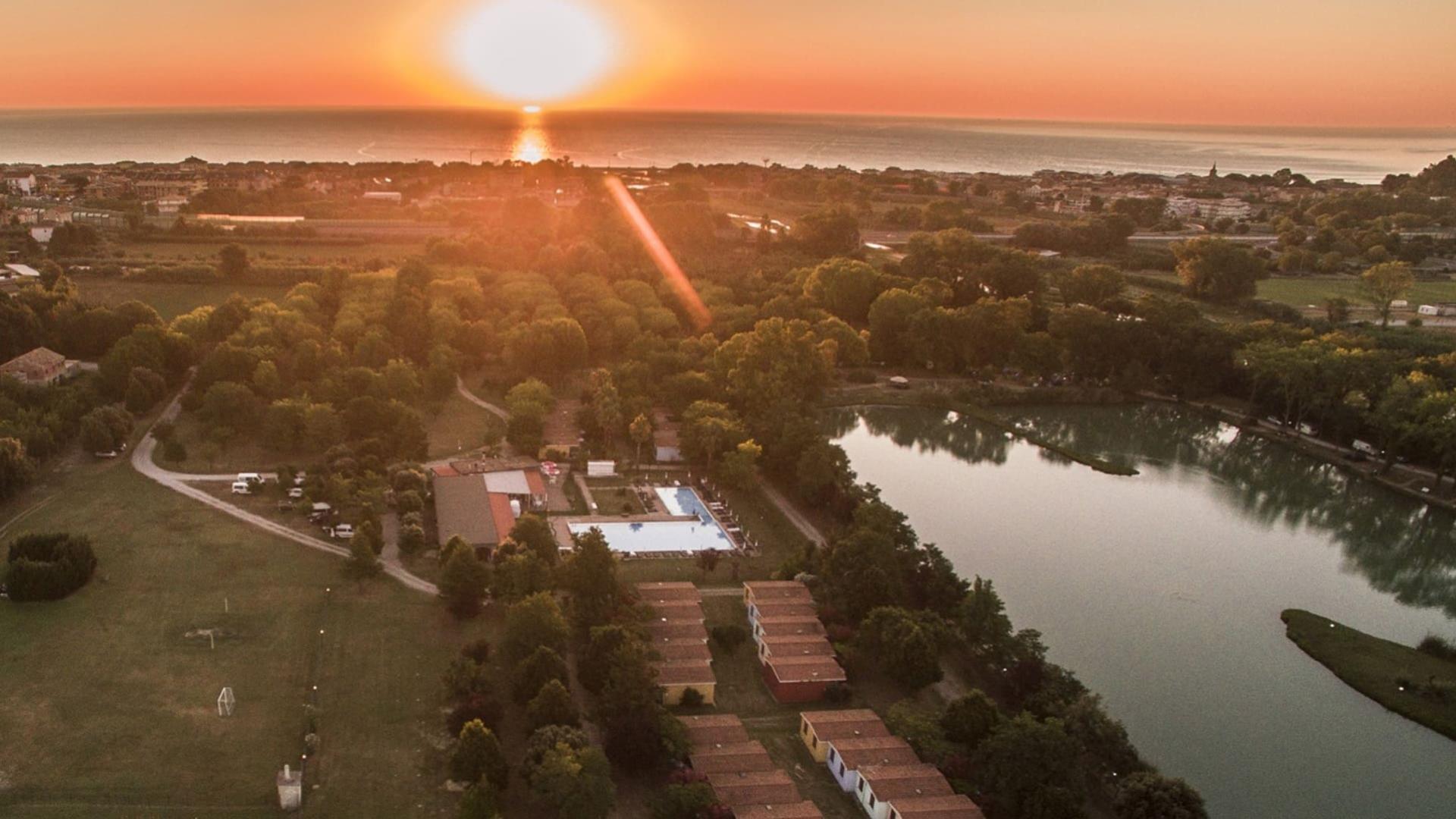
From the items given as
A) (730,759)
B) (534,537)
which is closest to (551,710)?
(730,759)

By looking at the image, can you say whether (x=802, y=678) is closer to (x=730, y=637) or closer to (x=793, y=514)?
(x=730, y=637)

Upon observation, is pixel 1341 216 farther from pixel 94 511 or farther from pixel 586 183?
pixel 94 511

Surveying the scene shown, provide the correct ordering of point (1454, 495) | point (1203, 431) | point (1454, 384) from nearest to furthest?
point (1454, 495) < point (1454, 384) < point (1203, 431)

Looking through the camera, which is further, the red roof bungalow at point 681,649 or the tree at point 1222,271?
the tree at point 1222,271

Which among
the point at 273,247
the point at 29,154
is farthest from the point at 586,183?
the point at 29,154

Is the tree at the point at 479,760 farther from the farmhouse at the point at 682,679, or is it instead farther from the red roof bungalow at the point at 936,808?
the red roof bungalow at the point at 936,808

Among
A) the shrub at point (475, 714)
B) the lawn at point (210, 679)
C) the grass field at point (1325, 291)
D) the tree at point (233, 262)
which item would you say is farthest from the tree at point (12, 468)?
the grass field at point (1325, 291)
